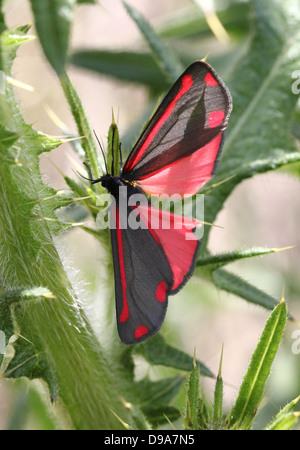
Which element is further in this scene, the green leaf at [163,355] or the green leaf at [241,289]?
the green leaf at [163,355]

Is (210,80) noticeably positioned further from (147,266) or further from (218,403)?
(218,403)

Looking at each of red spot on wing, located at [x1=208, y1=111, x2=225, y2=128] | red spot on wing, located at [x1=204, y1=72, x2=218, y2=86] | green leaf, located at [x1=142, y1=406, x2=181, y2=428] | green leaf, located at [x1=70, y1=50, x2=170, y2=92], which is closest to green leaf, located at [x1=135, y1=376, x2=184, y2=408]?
green leaf, located at [x1=142, y1=406, x2=181, y2=428]

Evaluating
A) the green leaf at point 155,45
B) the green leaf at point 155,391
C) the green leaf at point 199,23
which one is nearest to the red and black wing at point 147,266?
the green leaf at point 155,391

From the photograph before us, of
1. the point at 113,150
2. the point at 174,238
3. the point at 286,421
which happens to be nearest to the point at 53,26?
the point at 113,150

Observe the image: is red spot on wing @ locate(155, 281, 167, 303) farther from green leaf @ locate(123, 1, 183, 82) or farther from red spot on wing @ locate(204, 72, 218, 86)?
green leaf @ locate(123, 1, 183, 82)

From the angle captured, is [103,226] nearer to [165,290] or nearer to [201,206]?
[165,290]

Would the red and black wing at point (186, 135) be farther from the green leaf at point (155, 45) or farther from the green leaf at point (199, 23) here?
the green leaf at point (199, 23)
